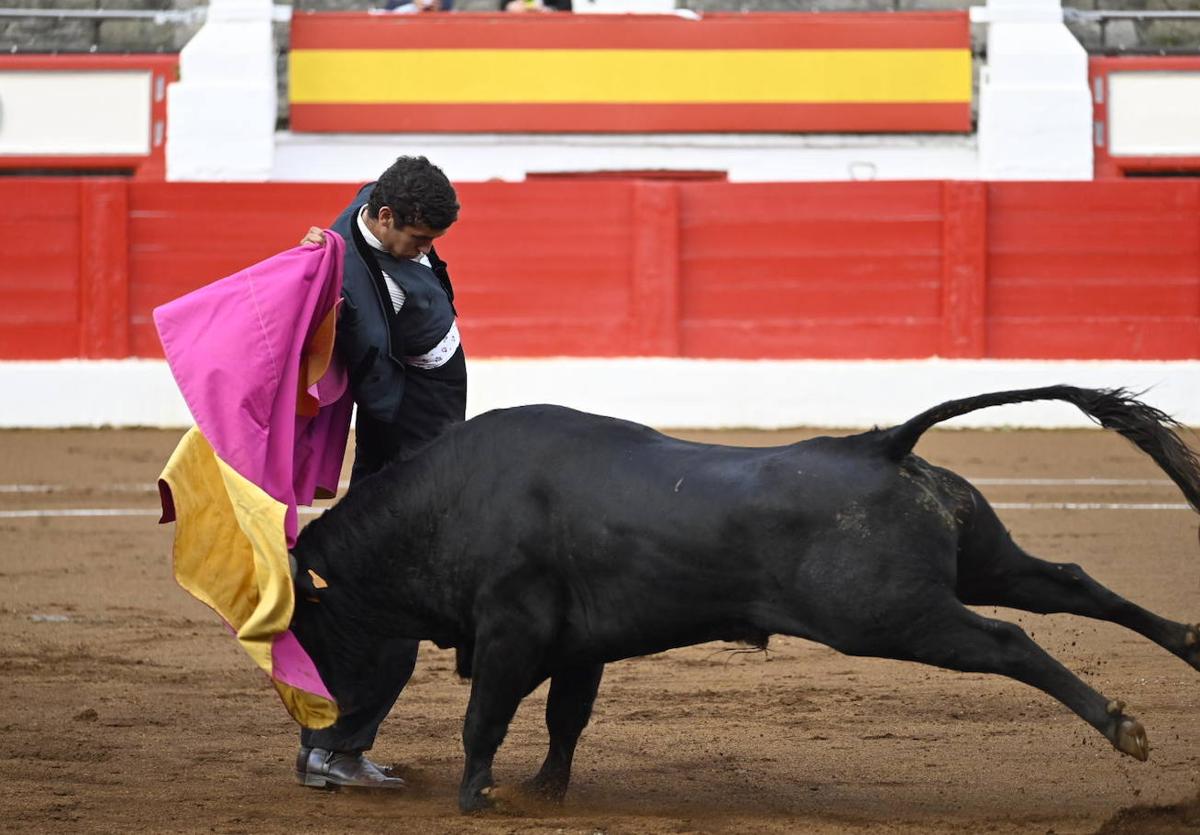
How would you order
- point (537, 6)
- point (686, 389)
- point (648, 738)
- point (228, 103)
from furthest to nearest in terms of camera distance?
point (537, 6) → point (228, 103) → point (686, 389) → point (648, 738)

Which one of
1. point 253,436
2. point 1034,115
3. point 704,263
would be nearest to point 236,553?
point 253,436

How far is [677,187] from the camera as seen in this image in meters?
10.9

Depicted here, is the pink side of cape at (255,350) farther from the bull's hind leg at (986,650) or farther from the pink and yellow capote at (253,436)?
the bull's hind leg at (986,650)

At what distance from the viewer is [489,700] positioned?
11.3ft

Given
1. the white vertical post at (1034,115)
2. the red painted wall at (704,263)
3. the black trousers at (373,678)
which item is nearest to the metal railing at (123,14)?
the red painted wall at (704,263)

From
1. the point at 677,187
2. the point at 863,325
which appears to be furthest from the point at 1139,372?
the point at 677,187

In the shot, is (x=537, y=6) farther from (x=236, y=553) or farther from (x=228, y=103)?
(x=236, y=553)

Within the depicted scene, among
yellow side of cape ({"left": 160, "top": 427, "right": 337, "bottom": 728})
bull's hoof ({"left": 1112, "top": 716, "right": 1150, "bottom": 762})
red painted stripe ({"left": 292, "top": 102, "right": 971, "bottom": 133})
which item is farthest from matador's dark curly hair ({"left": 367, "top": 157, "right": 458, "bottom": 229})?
red painted stripe ({"left": 292, "top": 102, "right": 971, "bottom": 133})

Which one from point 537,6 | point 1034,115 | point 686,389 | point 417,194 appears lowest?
point 686,389

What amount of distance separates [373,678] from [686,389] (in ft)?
23.0

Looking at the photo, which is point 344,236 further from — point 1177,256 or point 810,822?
point 1177,256

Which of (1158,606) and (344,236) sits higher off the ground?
(344,236)

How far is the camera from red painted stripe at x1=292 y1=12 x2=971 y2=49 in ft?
40.2

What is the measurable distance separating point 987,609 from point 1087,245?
5770 mm
